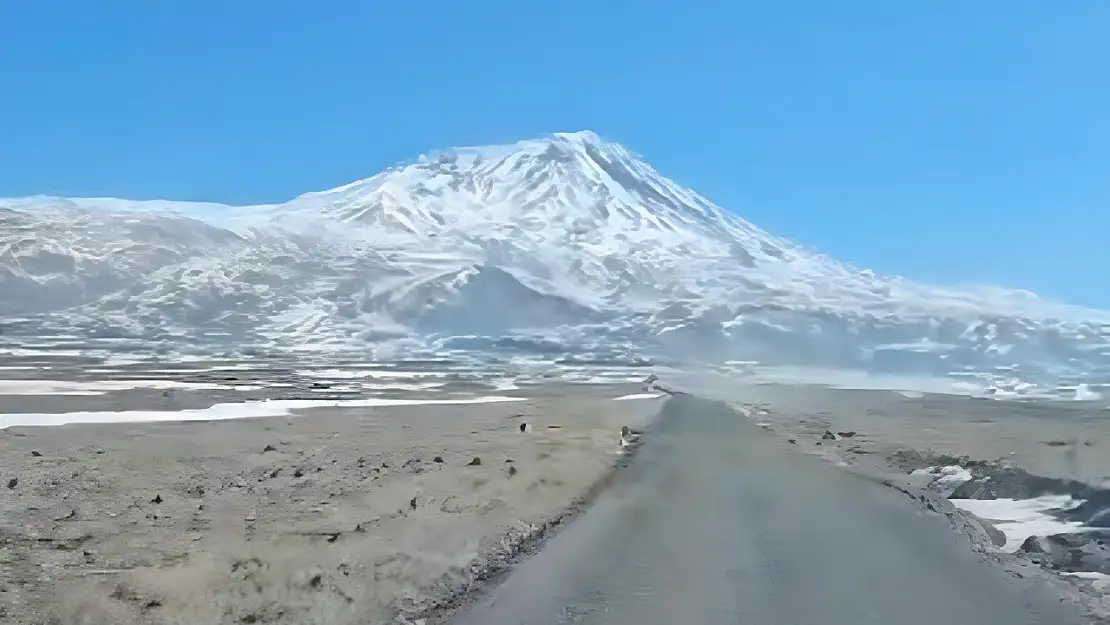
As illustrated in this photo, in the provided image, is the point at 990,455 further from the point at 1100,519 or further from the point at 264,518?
the point at 264,518

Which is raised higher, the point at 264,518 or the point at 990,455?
the point at 990,455

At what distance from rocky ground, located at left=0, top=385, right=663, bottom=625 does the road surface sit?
1.05 metres

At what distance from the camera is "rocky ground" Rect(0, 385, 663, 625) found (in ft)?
36.2

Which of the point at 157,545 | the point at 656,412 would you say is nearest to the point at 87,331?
the point at 656,412

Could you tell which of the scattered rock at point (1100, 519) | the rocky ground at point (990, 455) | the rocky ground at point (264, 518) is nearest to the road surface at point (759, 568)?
the rocky ground at point (264, 518)

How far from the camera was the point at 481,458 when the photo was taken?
1075 inches

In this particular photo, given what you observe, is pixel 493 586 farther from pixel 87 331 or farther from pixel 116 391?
pixel 87 331

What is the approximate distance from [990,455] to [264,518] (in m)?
23.3

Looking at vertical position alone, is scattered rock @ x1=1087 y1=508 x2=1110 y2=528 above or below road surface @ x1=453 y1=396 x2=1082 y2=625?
above

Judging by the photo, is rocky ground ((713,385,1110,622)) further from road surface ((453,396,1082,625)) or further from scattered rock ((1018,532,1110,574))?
road surface ((453,396,1082,625))

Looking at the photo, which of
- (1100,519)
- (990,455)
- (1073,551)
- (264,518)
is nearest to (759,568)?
(1073,551)

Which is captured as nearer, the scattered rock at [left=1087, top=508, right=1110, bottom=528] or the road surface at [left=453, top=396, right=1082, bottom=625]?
the road surface at [left=453, top=396, right=1082, bottom=625]

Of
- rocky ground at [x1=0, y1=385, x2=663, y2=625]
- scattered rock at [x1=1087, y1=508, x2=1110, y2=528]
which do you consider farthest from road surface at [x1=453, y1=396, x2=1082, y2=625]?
scattered rock at [x1=1087, y1=508, x2=1110, y2=528]

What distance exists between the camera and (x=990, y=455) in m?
30.3
